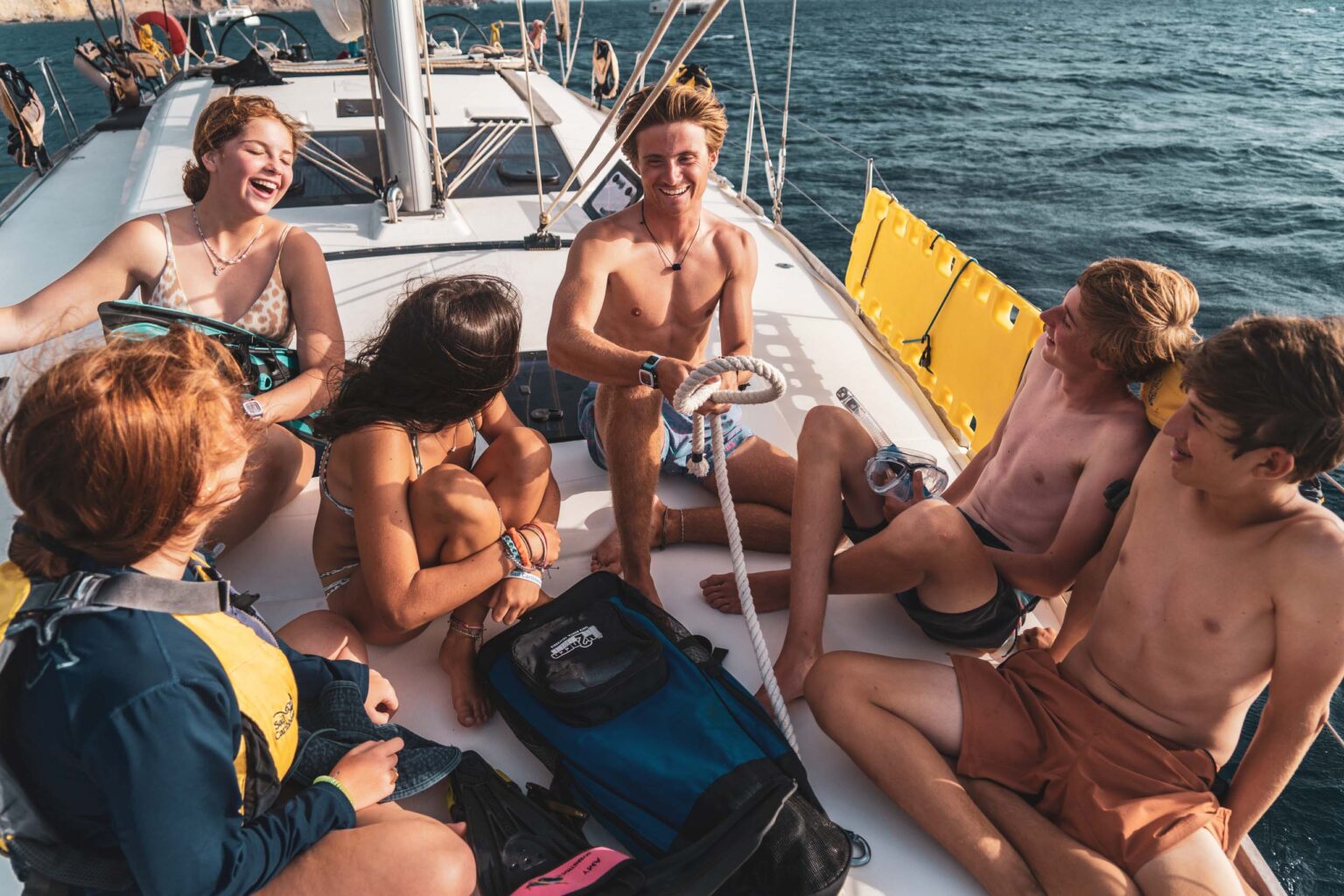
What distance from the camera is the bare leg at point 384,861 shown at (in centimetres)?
126

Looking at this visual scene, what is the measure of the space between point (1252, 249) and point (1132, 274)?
9510 mm

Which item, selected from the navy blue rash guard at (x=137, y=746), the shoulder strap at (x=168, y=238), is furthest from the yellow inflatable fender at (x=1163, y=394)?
the shoulder strap at (x=168, y=238)

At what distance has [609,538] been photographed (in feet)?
7.88

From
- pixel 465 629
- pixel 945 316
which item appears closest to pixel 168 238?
pixel 465 629

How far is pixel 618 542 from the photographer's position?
237cm

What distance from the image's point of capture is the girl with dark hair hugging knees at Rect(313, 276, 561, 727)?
173 centimetres

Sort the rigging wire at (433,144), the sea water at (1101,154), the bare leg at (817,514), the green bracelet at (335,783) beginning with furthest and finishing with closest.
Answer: the sea water at (1101,154)
the rigging wire at (433,144)
the bare leg at (817,514)
the green bracelet at (335,783)

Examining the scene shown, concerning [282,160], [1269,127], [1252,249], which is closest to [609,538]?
[282,160]

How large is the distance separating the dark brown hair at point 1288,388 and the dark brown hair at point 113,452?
4.98ft

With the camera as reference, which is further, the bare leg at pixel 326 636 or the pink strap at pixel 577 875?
the bare leg at pixel 326 636

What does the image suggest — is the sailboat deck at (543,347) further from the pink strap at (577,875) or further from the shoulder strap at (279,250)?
the shoulder strap at (279,250)

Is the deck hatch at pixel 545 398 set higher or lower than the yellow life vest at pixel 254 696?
lower

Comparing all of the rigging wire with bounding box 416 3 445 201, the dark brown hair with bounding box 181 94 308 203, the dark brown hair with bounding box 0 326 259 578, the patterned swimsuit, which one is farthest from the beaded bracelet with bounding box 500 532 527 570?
the rigging wire with bounding box 416 3 445 201

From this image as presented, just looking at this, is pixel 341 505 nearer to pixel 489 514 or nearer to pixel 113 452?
pixel 489 514
